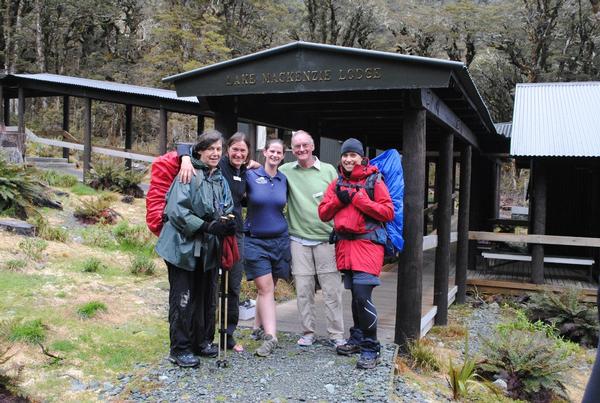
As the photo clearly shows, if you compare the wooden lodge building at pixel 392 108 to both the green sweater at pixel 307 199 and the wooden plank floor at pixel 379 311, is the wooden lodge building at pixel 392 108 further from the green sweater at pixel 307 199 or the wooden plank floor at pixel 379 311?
the green sweater at pixel 307 199

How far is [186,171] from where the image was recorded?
13.4 feet

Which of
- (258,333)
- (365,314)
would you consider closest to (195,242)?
(258,333)

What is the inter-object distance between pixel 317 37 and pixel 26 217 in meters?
24.0

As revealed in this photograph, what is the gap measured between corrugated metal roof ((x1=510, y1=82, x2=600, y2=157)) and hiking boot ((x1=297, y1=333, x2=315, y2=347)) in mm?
6258

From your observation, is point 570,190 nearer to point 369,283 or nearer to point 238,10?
point 369,283

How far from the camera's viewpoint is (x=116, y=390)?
4.03 m

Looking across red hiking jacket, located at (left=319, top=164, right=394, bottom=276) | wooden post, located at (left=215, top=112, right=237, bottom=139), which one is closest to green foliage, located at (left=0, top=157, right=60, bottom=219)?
wooden post, located at (left=215, top=112, right=237, bottom=139)

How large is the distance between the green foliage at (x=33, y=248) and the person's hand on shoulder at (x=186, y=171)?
4.33 metres

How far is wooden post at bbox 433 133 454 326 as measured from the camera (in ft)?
22.5

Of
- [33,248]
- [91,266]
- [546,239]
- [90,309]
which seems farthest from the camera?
[546,239]

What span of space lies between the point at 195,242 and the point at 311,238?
1.13 metres

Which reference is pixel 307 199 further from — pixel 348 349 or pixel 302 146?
pixel 348 349

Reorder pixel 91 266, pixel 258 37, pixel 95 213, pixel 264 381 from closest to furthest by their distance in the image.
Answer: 1. pixel 264 381
2. pixel 91 266
3. pixel 95 213
4. pixel 258 37

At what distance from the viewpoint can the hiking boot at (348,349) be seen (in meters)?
4.65
